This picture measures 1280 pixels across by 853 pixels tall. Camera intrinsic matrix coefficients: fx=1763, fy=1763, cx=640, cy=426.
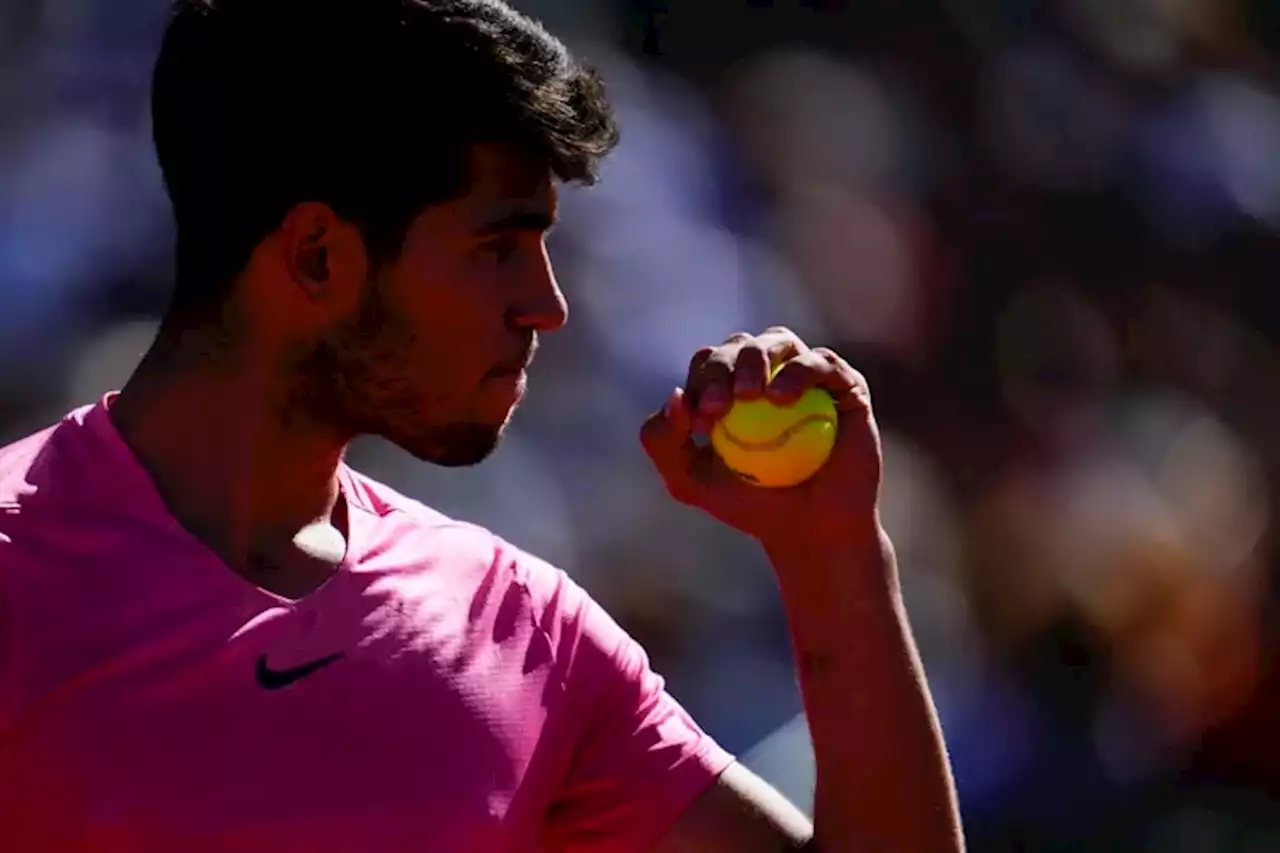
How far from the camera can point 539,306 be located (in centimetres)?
185

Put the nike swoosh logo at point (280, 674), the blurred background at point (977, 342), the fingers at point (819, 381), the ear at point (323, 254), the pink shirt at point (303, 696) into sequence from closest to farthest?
the pink shirt at point (303, 696), the nike swoosh logo at point (280, 674), the fingers at point (819, 381), the ear at point (323, 254), the blurred background at point (977, 342)

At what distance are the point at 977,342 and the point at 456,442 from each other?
1.81 meters

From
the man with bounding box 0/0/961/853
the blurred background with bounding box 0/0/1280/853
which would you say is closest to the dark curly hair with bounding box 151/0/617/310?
the man with bounding box 0/0/961/853

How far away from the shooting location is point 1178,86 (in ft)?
11.9

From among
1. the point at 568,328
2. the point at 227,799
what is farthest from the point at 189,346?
the point at 568,328

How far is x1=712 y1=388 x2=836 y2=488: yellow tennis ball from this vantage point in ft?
5.90

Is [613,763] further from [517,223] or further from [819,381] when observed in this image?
[517,223]

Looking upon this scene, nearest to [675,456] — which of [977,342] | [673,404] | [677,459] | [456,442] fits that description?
[677,459]

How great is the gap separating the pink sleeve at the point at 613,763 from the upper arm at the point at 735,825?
0.01 m

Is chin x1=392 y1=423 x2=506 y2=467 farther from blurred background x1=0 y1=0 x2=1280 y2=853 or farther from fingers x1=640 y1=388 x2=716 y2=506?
blurred background x1=0 y1=0 x2=1280 y2=853

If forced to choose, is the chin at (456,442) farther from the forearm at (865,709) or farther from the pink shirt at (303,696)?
the forearm at (865,709)

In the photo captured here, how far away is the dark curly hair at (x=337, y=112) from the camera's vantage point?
186 centimetres

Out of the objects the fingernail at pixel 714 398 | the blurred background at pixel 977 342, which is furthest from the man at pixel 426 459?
the blurred background at pixel 977 342

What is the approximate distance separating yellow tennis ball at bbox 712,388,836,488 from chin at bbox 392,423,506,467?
24cm
